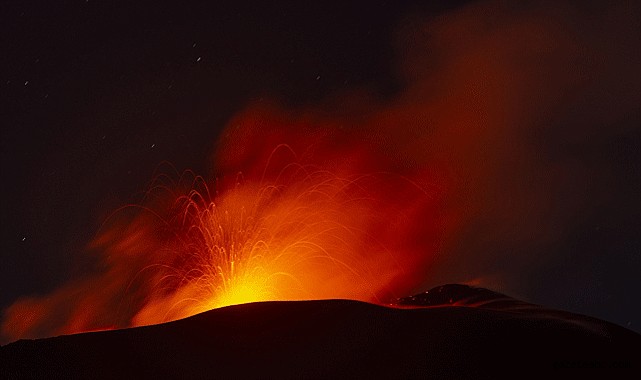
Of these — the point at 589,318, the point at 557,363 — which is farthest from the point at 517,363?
the point at 589,318

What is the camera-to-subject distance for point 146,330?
14.4m

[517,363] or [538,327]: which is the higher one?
[538,327]

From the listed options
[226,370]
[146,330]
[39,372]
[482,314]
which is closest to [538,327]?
[482,314]

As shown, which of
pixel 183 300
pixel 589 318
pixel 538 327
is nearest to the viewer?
pixel 538 327

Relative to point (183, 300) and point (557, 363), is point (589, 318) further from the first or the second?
point (183, 300)

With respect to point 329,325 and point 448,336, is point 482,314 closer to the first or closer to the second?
point 448,336

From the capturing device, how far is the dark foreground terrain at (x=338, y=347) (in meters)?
12.6

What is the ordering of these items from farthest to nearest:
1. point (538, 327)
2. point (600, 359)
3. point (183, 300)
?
point (183, 300)
point (538, 327)
point (600, 359)

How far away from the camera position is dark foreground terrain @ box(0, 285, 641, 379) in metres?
12.6

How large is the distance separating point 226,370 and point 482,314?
4.73 metres

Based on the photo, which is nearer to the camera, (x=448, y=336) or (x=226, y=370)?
(x=226, y=370)

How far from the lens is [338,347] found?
13.2 metres

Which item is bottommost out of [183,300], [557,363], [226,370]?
[557,363]

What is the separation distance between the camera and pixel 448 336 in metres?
13.5
